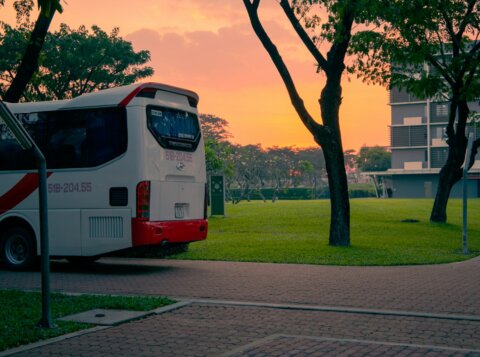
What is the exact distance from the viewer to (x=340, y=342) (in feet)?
22.6

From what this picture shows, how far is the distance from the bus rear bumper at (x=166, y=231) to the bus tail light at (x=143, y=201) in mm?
110

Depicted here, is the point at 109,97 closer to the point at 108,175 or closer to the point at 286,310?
the point at 108,175

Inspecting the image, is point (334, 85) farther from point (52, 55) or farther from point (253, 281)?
point (52, 55)

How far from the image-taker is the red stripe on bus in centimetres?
1375

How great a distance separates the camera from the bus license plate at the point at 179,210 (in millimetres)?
13391

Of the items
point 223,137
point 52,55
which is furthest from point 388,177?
point 52,55

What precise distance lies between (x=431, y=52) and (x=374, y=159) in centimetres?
8142

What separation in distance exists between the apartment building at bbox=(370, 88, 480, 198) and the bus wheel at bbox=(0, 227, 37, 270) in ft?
242

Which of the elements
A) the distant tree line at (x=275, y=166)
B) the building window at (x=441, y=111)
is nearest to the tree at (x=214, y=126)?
the distant tree line at (x=275, y=166)

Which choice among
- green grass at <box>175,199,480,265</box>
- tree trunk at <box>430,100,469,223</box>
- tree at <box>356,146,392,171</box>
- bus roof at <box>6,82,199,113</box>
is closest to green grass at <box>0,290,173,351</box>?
bus roof at <box>6,82,199,113</box>

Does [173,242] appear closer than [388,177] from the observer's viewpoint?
Yes

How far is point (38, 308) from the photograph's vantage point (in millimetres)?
8797

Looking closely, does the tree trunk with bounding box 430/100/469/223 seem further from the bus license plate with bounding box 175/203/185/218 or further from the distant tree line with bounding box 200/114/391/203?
the distant tree line with bounding box 200/114/391/203

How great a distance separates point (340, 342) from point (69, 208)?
777 cm
